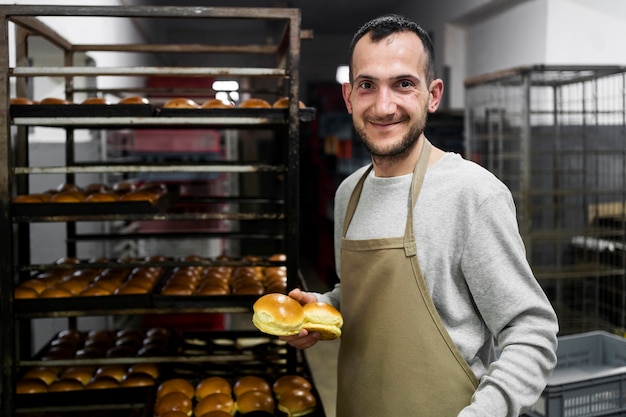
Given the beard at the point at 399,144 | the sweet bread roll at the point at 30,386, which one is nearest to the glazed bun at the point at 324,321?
the beard at the point at 399,144

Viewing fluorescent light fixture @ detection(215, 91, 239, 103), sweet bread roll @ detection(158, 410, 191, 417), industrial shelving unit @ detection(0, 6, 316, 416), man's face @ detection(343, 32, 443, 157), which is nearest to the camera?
man's face @ detection(343, 32, 443, 157)

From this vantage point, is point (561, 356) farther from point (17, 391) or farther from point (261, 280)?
point (17, 391)

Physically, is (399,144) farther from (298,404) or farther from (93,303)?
(93,303)

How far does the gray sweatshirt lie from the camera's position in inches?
52.9

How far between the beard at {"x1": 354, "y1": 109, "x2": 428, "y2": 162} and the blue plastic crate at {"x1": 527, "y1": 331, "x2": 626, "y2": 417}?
118 centimetres

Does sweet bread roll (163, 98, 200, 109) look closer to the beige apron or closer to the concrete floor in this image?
the beige apron

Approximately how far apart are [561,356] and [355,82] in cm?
189

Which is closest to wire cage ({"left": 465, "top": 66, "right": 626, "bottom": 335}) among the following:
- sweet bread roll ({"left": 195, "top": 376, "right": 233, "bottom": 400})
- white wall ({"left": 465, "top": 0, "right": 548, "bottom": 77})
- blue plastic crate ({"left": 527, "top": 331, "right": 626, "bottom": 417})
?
white wall ({"left": 465, "top": 0, "right": 548, "bottom": 77})

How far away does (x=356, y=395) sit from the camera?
Result: 1.66m

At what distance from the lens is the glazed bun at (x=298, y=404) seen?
2.29 meters

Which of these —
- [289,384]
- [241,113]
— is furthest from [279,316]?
[241,113]

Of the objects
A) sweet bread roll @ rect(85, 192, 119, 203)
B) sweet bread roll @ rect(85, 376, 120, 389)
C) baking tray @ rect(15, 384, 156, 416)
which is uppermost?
sweet bread roll @ rect(85, 192, 119, 203)

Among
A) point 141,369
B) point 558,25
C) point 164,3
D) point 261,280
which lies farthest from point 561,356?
point 164,3

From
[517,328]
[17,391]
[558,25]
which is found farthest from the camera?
[558,25]
